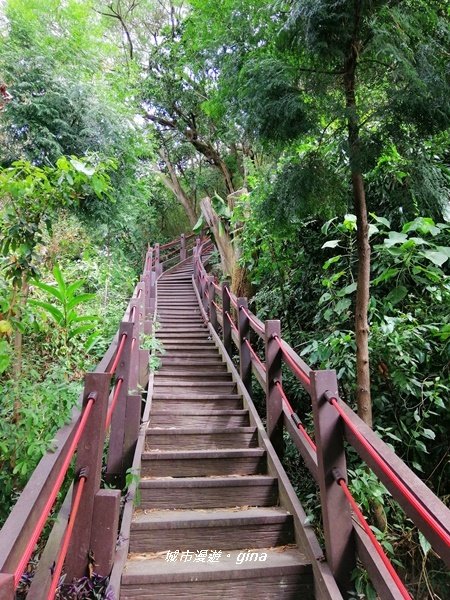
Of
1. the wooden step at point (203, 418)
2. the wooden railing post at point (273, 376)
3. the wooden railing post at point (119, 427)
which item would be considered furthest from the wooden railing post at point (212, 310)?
the wooden railing post at point (119, 427)

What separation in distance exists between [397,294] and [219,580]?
2.28m

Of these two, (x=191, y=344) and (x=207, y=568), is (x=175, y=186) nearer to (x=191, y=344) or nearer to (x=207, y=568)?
(x=191, y=344)

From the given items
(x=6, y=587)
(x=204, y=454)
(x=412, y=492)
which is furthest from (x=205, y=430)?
(x=6, y=587)

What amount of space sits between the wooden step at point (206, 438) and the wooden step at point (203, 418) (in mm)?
257

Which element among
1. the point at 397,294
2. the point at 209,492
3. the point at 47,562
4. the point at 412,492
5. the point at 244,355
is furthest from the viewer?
the point at 244,355

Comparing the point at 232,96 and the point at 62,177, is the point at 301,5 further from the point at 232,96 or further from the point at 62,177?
the point at 62,177

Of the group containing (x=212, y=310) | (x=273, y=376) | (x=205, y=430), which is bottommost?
(x=205, y=430)

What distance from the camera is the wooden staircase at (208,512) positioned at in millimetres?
1912

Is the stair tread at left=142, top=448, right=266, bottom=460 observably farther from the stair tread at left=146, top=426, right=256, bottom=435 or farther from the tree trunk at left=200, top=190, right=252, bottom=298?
the tree trunk at left=200, top=190, right=252, bottom=298

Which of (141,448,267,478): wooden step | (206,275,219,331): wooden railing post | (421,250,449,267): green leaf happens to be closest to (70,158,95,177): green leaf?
(141,448,267,478): wooden step

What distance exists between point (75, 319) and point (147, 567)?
2.35 metres

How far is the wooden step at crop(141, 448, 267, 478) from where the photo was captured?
2.79 meters

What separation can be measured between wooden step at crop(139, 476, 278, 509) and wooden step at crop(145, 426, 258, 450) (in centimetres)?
53

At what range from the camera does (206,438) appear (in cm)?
319
